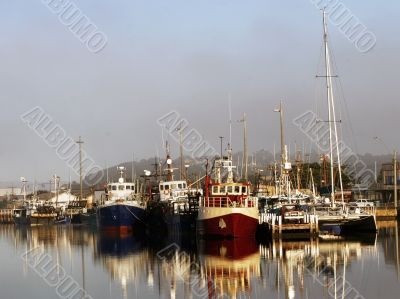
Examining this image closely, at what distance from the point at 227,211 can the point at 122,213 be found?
79.2 ft

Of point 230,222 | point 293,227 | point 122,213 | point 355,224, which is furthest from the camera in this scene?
point 122,213

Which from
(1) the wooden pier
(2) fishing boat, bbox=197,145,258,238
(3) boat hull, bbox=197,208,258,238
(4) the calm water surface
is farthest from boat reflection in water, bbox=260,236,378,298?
(2) fishing boat, bbox=197,145,258,238

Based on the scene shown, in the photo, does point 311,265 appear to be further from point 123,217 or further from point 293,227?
point 123,217

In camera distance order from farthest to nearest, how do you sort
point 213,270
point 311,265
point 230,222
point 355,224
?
point 355,224, point 230,222, point 311,265, point 213,270

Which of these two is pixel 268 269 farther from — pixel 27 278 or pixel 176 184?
pixel 176 184

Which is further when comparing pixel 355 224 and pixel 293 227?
pixel 355 224

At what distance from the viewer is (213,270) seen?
3484cm

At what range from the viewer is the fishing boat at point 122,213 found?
A: 237 feet

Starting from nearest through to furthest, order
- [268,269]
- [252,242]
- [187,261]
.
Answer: [268,269], [187,261], [252,242]

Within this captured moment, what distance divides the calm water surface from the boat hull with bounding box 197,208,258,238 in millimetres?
1113

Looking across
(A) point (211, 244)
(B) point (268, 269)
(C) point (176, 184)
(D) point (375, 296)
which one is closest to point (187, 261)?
(B) point (268, 269)

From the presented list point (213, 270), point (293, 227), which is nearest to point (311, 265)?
point (213, 270)

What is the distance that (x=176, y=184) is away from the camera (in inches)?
2943

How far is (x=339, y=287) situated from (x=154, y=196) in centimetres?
5032
